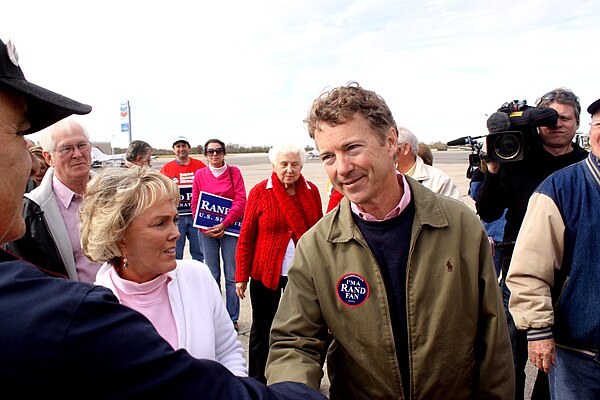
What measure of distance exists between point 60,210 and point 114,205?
1.04 metres

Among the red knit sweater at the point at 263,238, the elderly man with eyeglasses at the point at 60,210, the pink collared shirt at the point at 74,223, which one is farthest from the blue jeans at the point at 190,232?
the pink collared shirt at the point at 74,223

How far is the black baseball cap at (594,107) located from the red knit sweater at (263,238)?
222cm

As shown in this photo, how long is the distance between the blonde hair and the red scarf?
1752mm

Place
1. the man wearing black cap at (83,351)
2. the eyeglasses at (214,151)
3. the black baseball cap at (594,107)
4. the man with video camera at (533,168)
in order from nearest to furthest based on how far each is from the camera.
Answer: the man wearing black cap at (83,351) < the black baseball cap at (594,107) < the man with video camera at (533,168) < the eyeglasses at (214,151)

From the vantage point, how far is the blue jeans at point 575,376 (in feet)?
6.93

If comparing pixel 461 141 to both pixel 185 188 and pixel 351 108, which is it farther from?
pixel 185 188

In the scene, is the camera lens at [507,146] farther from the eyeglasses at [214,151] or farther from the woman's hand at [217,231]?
the eyeglasses at [214,151]

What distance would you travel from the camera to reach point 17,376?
70 centimetres

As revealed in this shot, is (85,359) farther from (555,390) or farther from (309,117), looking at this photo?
(555,390)

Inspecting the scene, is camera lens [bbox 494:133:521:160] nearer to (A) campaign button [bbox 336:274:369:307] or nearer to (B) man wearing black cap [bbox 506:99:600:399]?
(B) man wearing black cap [bbox 506:99:600:399]


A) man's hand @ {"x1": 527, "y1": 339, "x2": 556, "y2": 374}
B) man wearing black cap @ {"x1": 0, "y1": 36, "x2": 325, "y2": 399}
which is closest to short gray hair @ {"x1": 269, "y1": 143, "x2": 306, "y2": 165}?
man's hand @ {"x1": 527, "y1": 339, "x2": 556, "y2": 374}

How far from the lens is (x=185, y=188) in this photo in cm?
630

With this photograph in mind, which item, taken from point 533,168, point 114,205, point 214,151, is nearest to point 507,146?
point 533,168

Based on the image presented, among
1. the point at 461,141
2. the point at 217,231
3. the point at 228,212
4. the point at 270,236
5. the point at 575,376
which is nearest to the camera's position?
the point at 575,376
